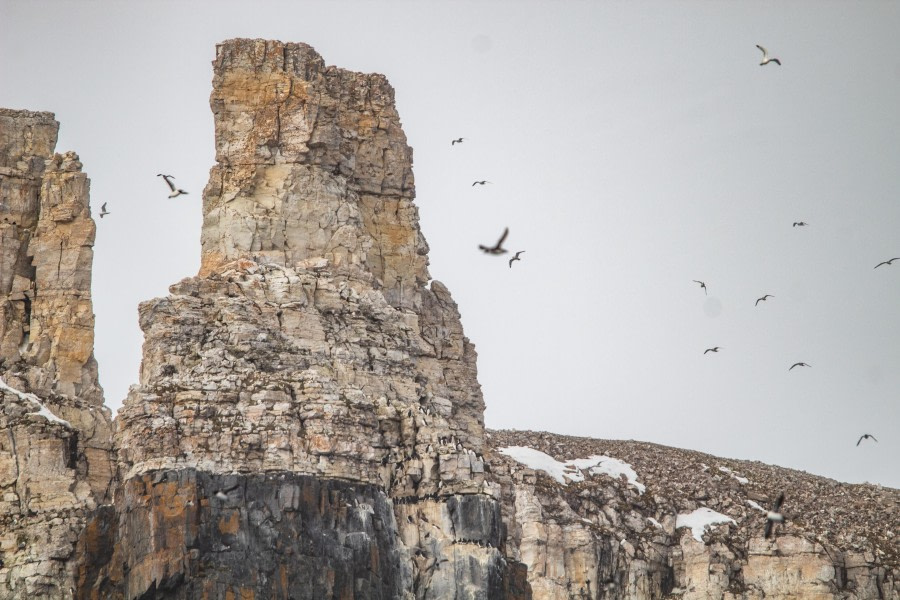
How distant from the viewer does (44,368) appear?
12825cm

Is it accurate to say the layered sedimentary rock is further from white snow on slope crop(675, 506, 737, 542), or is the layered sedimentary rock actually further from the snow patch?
the snow patch

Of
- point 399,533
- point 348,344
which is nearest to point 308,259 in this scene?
point 348,344

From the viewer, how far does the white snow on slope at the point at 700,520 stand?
531 feet

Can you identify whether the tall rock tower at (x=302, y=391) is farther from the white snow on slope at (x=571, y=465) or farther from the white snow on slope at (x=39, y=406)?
the white snow on slope at (x=571, y=465)

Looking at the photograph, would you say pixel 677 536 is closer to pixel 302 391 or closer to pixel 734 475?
pixel 734 475

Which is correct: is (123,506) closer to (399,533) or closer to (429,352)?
(399,533)

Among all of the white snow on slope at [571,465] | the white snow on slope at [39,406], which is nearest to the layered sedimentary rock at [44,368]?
the white snow on slope at [39,406]

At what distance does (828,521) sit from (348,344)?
54.2 m

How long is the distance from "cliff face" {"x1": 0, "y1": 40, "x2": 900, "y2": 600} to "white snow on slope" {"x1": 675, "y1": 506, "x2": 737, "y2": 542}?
22070mm

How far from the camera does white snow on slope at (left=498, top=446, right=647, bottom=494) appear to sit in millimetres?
164375

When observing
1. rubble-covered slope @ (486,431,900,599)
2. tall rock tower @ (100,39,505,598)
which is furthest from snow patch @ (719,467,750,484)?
tall rock tower @ (100,39,505,598)

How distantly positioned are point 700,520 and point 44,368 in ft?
169

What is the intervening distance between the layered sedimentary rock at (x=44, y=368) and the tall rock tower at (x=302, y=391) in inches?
132

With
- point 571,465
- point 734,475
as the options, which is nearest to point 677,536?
point 571,465
